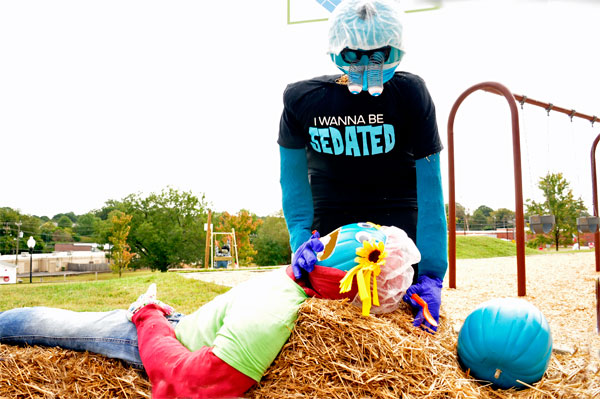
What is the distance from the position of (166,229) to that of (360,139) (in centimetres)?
904

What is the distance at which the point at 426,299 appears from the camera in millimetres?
1480

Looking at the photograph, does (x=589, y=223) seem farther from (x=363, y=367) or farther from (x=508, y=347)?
(x=363, y=367)

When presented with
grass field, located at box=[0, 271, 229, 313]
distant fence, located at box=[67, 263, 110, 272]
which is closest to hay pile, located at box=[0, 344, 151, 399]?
grass field, located at box=[0, 271, 229, 313]

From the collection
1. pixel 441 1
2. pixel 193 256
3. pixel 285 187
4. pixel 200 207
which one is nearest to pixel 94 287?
pixel 285 187

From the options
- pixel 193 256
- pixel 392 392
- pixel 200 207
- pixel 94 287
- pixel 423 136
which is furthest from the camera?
pixel 200 207

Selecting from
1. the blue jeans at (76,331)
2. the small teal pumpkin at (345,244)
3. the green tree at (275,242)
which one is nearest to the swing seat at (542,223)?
the small teal pumpkin at (345,244)

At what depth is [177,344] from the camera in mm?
1350

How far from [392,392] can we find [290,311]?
344 mm

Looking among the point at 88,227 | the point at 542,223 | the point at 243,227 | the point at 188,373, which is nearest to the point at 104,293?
the point at 188,373

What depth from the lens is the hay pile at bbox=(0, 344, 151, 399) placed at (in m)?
1.43

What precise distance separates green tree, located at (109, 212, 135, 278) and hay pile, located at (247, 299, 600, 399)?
8713 mm

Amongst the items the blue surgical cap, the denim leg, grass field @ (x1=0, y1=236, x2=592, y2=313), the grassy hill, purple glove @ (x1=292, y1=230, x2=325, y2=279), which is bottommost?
the grassy hill

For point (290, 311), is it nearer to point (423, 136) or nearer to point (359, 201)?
point (359, 201)

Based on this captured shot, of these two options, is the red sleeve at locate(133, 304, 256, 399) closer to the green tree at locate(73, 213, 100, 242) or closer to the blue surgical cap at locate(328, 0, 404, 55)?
the blue surgical cap at locate(328, 0, 404, 55)
